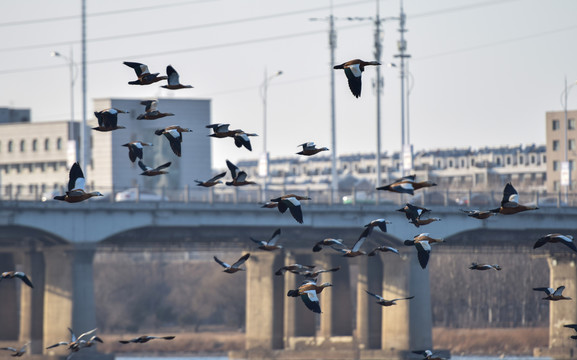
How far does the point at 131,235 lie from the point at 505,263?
57.1m

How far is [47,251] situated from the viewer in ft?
317

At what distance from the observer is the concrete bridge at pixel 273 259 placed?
304 feet

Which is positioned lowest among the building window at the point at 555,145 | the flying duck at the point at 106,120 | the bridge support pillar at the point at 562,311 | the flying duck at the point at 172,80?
the bridge support pillar at the point at 562,311

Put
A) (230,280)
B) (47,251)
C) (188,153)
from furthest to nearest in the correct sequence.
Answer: (188,153), (230,280), (47,251)

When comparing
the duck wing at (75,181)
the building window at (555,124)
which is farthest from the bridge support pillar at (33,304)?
the building window at (555,124)

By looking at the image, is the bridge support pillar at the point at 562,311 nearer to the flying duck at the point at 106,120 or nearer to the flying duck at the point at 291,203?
the flying duck at the point at 291,203

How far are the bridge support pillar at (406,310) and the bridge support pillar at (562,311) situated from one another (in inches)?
488

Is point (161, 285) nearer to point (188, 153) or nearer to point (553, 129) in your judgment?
point (188, 153)

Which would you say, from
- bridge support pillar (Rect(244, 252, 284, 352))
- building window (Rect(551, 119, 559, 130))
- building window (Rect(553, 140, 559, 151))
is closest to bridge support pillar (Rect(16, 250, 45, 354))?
bridge support pillar (Rect(244, 252, 284, 352))

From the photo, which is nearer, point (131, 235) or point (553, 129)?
point (131, 235)

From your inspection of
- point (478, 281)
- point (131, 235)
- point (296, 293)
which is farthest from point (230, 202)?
point (296, 293)

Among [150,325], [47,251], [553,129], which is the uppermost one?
[553,129]

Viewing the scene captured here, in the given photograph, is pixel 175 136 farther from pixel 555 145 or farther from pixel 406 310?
pixel 555 145

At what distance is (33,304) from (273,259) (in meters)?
19.5
